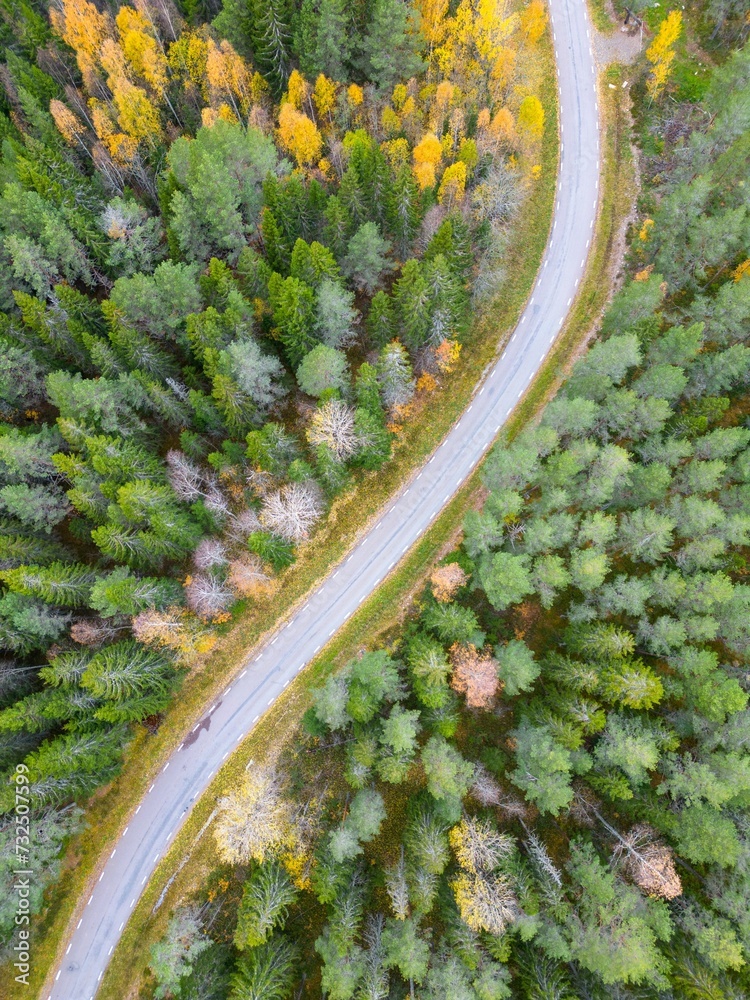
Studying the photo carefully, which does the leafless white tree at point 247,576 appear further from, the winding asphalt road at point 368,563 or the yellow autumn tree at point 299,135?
the yellow autumn tree at point 299,135

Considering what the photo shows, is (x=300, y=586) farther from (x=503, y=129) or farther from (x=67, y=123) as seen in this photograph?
(x=67, y=123)

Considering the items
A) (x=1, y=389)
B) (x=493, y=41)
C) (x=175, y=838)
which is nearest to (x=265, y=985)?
(x=175, y=838)

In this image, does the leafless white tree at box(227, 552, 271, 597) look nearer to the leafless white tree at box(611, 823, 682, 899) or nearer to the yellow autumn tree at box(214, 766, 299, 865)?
the yellow autumn tree at box(214, 766, 299, 865)

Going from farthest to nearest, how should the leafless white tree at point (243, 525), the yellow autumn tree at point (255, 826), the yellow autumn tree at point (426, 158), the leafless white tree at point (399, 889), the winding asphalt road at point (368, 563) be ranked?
the yellow autumn tree at point (426, 158) < the leafless white tree at point (243, 525) < the winding asphalt road at point (368, 563) < the yellow autumn tree at point (255, 826) < the leafless white tree at point (399, 889)

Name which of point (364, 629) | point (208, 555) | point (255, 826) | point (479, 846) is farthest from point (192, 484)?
point (479, 846)

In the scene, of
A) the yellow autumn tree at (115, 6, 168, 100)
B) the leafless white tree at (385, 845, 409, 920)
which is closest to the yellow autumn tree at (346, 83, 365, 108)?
the yellow autumn tree at (115, 6, 168, 100)

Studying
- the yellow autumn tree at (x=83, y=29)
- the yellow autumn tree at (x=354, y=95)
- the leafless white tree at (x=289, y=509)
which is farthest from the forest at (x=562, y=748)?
the yellow autumn tree at (x=83, y=29)
